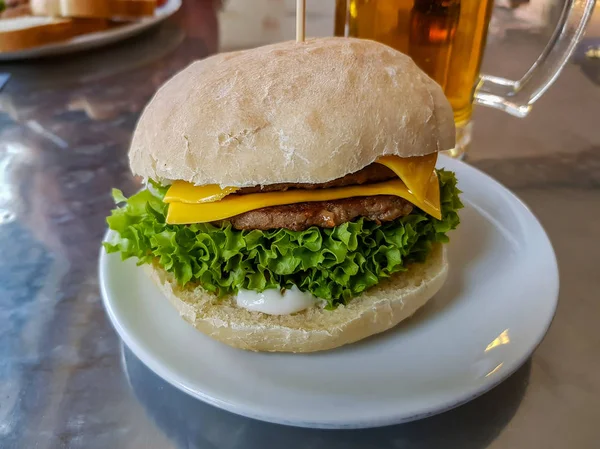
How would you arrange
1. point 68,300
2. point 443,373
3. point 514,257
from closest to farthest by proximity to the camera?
point 443,373 → point 514,257 → point 68,300

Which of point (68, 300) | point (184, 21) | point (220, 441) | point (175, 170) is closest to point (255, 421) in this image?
point (220, 441)

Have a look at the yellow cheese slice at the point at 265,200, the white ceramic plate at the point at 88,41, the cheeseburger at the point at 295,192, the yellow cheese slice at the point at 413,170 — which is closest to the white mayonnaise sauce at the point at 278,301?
the cheeseburger at the point at 295,192

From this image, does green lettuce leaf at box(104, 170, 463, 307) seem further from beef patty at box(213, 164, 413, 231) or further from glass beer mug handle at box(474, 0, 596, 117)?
glass beer mug handle at box(474, 0, 596, 117)

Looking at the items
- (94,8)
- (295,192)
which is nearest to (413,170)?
(295,192)

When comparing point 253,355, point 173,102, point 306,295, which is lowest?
point 253,355

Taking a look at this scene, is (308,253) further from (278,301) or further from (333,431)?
(333,431)

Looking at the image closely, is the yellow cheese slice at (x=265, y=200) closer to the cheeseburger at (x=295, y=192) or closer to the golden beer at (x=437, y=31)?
the cheeseburger at (x=295, y=192)

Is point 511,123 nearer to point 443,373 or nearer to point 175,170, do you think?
point 443,373
